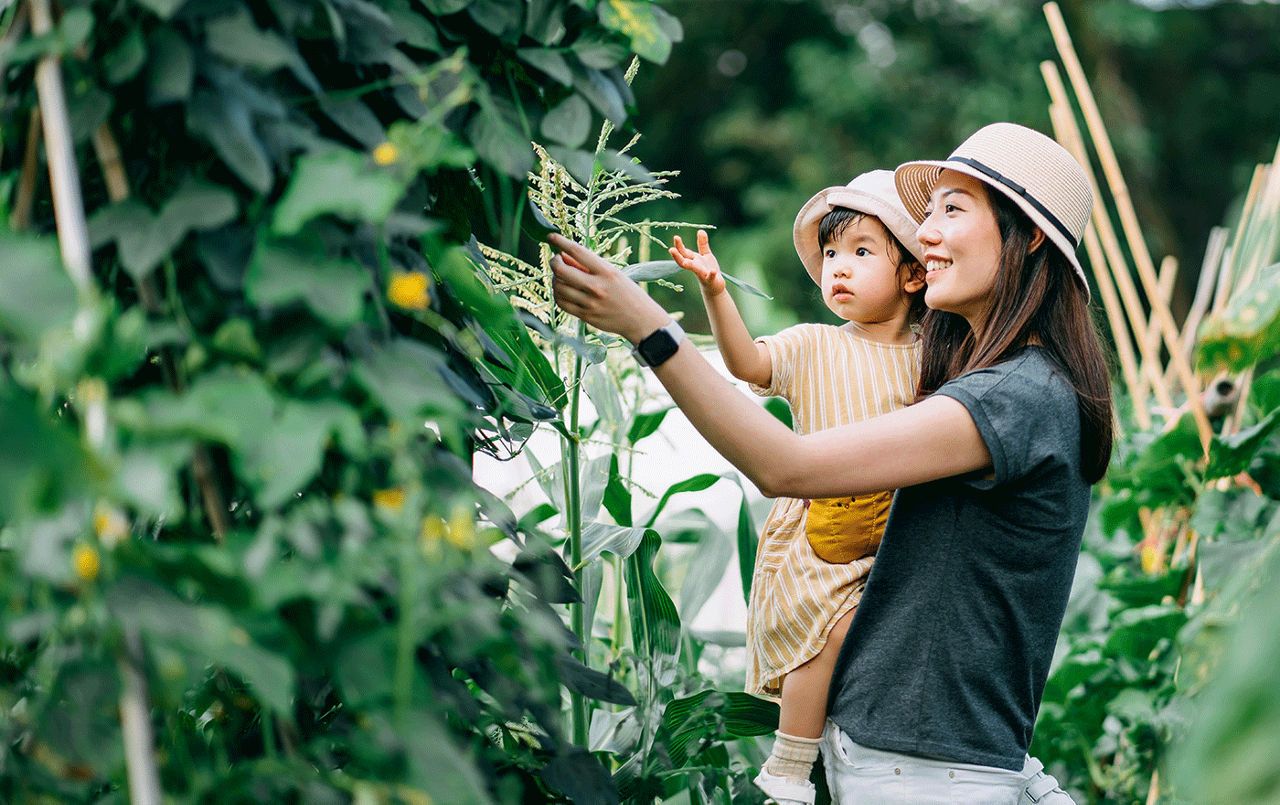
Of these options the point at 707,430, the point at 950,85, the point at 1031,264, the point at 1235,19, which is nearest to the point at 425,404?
the point at 707,430

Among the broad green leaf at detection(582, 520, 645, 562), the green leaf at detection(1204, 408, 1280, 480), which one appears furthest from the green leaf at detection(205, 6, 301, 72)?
the green leaf at detection(1204, 408, 1280, 480)

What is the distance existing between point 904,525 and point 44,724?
0.93 m

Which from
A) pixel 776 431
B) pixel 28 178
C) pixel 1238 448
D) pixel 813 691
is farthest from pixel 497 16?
pixel 1238 448

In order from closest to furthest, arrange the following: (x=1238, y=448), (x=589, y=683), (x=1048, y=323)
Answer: (x=589, y=683) → (x=1048, y=323) → (x=1238, y=448)

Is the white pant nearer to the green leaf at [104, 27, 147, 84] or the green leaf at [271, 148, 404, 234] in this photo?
the green leaf at [271, 148, 404, 234]

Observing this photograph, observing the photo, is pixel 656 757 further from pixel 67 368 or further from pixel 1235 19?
pixel 1235 19

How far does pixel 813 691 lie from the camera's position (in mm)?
1408

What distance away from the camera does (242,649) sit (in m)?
0.63

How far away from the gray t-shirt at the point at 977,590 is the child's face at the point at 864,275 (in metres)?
0.35

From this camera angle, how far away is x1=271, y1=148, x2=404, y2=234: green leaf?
2.15 ft

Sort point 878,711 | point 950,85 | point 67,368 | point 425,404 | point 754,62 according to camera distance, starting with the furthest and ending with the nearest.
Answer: point 754,62 → point 950,85 → point 878,711 → point 425,404 → point 67,368

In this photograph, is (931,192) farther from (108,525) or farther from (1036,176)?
(108,525)

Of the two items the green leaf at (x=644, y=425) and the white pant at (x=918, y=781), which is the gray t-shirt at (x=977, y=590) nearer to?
the white pant at (x=918, y=781)

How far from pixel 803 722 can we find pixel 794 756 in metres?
0.05
